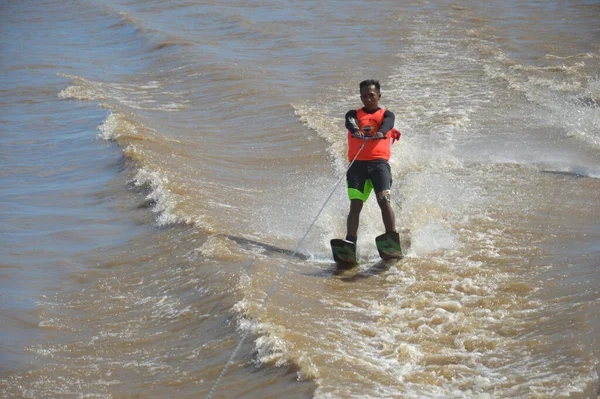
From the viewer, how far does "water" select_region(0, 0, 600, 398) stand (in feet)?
18.4

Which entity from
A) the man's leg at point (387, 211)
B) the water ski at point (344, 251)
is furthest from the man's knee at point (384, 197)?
the water ski at point (344, 251)

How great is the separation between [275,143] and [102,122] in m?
3.11

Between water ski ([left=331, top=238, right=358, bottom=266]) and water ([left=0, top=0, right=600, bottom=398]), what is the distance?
160mm

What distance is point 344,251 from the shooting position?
7402 millimetres

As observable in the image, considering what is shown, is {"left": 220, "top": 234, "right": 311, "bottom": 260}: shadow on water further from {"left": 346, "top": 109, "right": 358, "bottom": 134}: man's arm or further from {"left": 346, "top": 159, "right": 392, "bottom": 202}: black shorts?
{"left": 346, "top": 109, "right": 358, "bottom": 134}: man's arm

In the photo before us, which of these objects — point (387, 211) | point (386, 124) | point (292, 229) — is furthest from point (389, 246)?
point (292, 229)

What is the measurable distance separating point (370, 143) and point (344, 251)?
1.02 meters

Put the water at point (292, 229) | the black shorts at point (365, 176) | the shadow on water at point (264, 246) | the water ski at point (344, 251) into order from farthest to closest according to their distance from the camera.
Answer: the shadow on water at point (264, 246), the black shorts at point (365, 176), the water ski at point (344, 251), the water at point (292, 229)

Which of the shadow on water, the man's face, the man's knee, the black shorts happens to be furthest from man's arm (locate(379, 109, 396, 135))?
the shadow on water

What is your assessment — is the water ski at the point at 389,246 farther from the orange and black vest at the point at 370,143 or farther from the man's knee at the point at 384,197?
the orange and black vest at the point at 370,143

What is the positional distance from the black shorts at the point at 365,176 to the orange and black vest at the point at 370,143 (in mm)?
55

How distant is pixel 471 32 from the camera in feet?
72.3

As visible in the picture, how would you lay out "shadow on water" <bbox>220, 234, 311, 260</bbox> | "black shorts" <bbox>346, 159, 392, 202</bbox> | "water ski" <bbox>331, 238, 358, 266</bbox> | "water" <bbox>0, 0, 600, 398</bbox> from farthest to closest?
"shadow on water" <bbox>220, 234, 311, 260</bbox>, "black shorts" <bbox>346, 159, 392, 202</bbox>, "water ski" <bbox>331, 238, 358, 266</bbox>, "water" <bbox>0, 0, 600, 398</bbox>

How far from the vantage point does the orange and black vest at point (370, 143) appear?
7.51 meters
